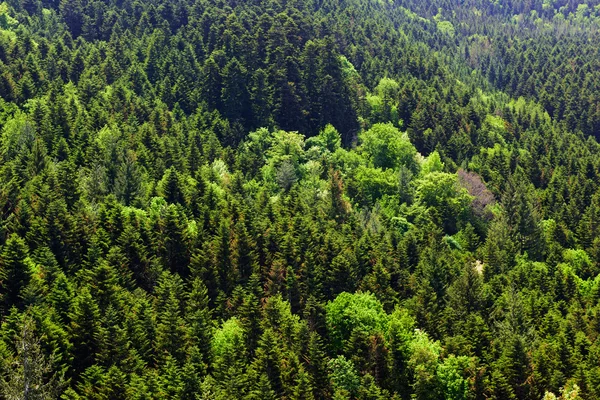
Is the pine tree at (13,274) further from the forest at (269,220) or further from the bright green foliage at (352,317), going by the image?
the bright green foliage at (352,317)

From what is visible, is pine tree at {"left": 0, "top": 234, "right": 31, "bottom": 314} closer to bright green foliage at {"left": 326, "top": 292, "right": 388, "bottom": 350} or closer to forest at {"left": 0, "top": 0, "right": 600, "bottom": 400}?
forest at {"left": 0, "top": 0, "right": 600, "bottom": 400}

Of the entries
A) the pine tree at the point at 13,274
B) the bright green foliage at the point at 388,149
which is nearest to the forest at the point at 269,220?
the pine tree at the point at 13,274

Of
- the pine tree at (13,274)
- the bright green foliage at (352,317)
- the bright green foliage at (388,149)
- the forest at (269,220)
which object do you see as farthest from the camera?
the bright green foliage at (388,149)

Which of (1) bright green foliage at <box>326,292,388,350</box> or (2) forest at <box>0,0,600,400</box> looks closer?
(2) forest at <box>0,0,600,400</box>

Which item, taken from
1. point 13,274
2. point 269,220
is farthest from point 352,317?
point 13,274

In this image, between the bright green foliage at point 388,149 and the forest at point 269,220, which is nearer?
the forest at point 269,220

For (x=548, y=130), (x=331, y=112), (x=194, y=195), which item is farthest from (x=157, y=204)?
(x=548, y=130)

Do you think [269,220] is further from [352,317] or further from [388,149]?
[388,149]

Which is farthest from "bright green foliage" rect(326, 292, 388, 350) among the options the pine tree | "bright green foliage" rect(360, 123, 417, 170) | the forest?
"bright green foliage" rect(360, 123, 417, 170)
